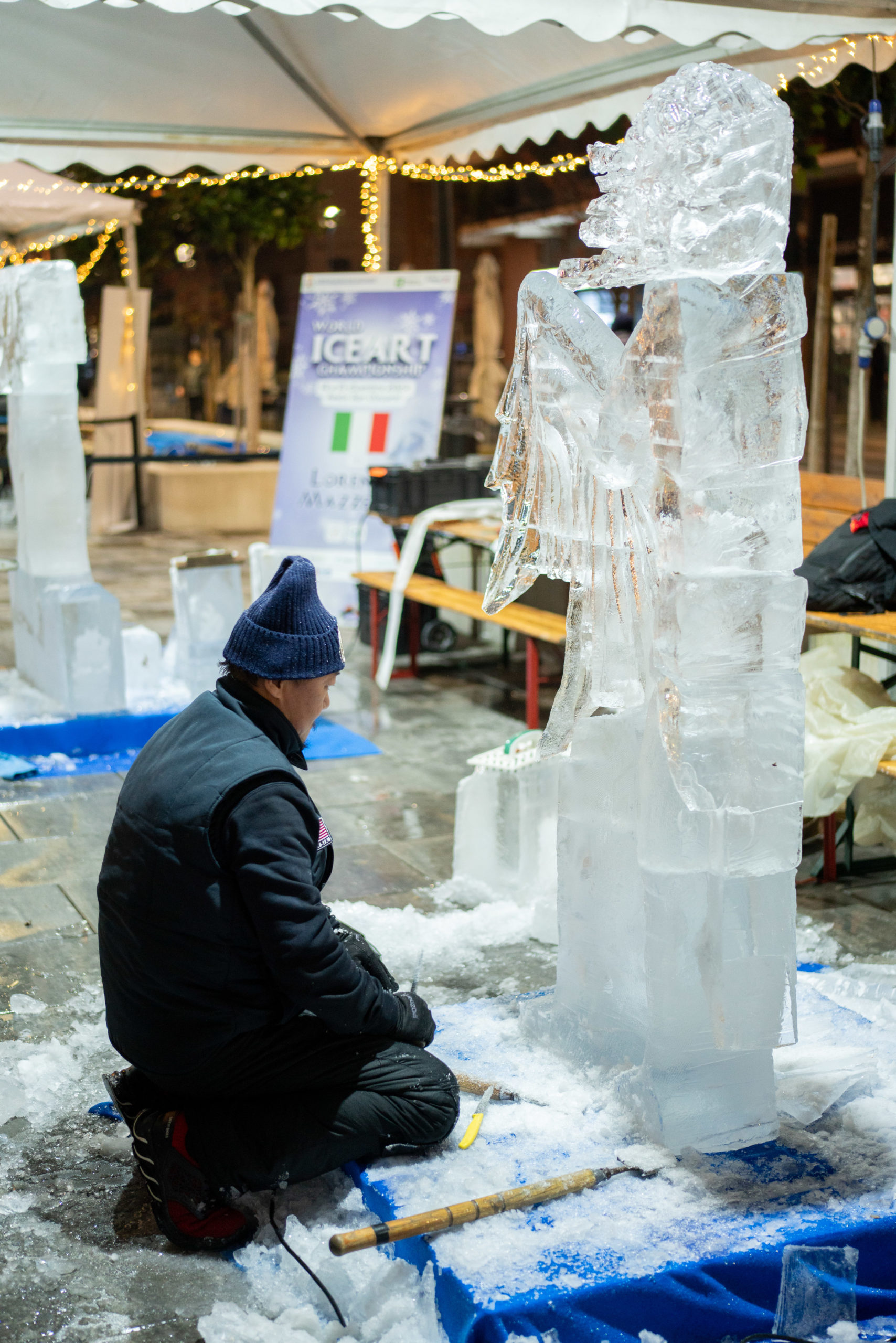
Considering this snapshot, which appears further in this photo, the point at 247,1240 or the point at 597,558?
the point at 597,558

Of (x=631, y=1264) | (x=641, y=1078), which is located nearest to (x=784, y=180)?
(x=641, y=1078)

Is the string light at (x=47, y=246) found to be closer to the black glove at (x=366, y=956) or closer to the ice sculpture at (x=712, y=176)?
the black glove at (x=366, y=956)

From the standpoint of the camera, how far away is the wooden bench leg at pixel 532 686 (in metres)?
6.72

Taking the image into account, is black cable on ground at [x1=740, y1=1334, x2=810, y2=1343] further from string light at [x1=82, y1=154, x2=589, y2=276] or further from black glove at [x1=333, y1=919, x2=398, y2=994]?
string light at [x1=82, y1=154, x2=589, y2=276]

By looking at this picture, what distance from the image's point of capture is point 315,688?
3029 millimetres

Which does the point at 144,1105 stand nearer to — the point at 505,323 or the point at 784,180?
the point at 784,180

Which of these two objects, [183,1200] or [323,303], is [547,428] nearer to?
[183,1200]

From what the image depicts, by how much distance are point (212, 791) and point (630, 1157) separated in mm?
1206

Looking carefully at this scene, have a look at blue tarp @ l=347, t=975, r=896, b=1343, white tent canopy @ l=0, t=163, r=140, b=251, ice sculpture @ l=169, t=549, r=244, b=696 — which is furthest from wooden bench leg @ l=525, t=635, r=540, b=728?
white tent canopy @ l=0, t=163, r=140, b=251

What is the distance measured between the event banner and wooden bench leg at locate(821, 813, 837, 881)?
13.9 feet

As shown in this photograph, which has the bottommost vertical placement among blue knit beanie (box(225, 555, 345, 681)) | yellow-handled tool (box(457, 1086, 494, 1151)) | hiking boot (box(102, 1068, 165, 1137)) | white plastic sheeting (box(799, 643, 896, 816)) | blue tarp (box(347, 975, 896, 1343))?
blue tarp (box(347, 975, 896, 1343))

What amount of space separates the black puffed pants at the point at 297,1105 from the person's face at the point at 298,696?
0.68 meters

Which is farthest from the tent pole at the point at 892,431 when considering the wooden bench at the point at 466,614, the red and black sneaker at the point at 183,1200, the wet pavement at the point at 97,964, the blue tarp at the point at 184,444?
the blue tarp at the point at 184,444

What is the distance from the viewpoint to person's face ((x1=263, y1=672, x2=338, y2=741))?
3.01 meters
